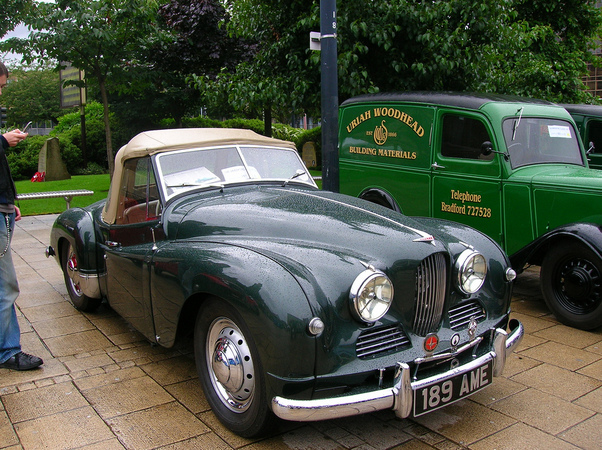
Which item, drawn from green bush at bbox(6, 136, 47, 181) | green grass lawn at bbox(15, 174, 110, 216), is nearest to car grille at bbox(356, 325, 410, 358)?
green grass lawn at bbox(15, 174, 110, 216)

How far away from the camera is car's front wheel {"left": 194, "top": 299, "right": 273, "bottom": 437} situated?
2775 mm

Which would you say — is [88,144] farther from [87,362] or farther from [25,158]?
[87,362]

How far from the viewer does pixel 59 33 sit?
11344mm

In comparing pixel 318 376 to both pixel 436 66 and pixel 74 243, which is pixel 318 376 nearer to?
pixel 74 243

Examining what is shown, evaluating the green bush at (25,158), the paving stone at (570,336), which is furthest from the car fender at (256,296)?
the green bush at (25,158)

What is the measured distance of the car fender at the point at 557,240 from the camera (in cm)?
450

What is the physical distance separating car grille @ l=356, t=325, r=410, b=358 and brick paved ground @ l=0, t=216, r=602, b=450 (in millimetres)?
559

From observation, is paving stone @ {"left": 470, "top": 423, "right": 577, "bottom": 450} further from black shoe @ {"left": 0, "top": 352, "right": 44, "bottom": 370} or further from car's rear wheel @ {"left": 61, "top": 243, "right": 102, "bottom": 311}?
car's rear wheel @ {"left": 61, "top": 243, "right": 102, "bottom": 311}

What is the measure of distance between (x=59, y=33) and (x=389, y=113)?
8183 millimetres

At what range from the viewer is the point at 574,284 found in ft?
15.5

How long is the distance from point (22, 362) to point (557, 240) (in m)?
4.47

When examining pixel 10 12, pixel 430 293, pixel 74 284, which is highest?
pixel 10 12

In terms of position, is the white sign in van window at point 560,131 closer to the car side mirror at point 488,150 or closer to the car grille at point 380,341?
the car side mirror at point 488,150

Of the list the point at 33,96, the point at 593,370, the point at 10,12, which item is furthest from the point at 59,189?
the point at 33,96
